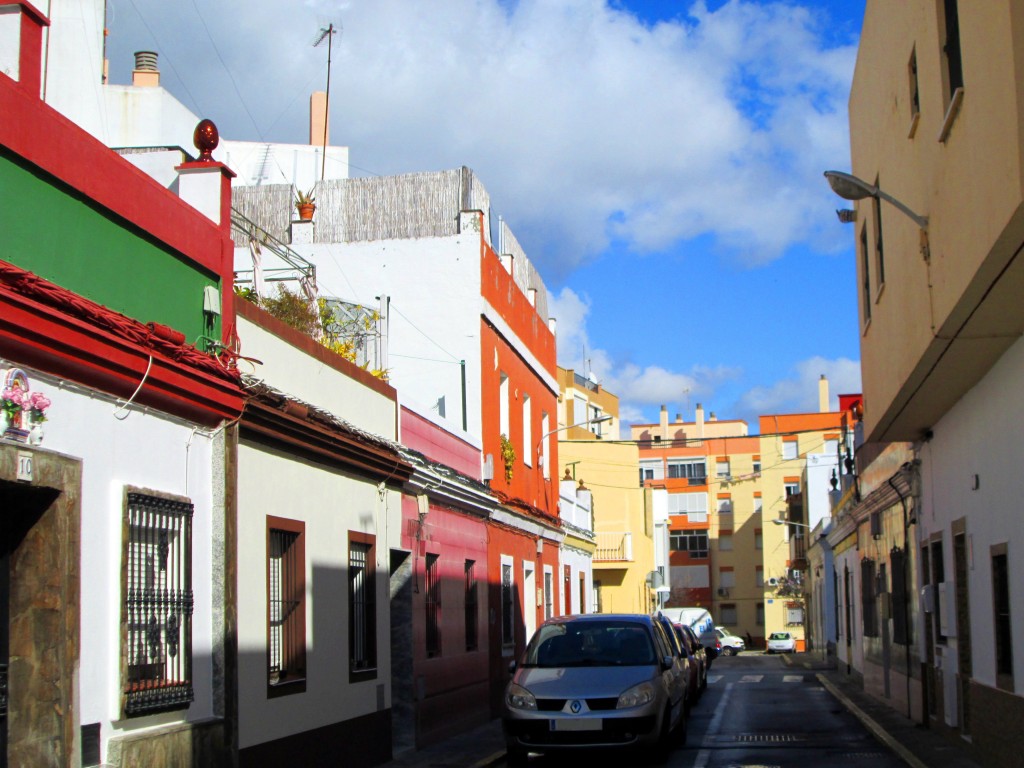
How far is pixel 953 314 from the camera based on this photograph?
1049 cm

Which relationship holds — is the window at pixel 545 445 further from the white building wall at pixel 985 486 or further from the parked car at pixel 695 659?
the white building wall at pixel 985 486

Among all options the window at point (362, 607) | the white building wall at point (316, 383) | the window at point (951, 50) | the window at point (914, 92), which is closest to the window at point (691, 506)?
the white building wall at point (316, 383)

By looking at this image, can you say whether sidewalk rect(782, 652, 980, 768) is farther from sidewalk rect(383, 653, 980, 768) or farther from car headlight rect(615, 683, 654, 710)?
car headlight rect(615, 683, 654, 710)

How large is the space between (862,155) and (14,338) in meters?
12.4

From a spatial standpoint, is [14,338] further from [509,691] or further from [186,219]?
[509,691]

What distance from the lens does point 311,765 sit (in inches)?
479

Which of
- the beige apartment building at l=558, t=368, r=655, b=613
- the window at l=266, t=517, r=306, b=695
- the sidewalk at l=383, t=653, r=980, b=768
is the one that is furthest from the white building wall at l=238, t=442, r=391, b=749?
the beige apartment building at l=558, t=368, r=655, b=613

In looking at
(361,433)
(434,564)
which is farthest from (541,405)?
(361,433)

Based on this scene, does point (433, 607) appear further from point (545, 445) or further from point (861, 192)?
point (545, 445)

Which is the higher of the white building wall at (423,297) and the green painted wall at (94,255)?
the white building wall at (423,297)

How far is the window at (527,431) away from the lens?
25781 mm

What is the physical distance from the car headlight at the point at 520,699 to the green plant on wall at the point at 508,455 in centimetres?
915

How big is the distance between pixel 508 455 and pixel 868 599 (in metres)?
8.56

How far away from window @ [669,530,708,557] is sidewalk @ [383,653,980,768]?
56.5 meters
